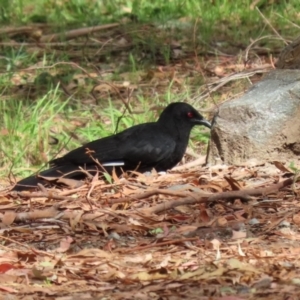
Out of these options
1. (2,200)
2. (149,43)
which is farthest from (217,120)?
(149,43)

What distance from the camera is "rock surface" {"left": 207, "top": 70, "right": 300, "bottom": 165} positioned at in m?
5.86

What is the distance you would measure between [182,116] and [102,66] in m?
2.83

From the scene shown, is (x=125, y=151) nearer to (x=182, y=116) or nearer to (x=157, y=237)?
(x=182, y=116)

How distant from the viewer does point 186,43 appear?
9883 millimetres

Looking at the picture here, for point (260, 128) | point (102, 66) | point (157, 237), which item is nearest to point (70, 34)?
point (102, 66)

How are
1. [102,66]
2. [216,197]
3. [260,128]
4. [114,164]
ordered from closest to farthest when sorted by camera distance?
[216,197] → [260,128] → [114,164] → [102,66]

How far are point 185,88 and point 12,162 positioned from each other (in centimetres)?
210

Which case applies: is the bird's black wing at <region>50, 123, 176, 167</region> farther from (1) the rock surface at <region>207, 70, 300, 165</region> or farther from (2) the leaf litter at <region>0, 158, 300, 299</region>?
(2) the leaf litter at <region>0, 158, 300, 299</region>

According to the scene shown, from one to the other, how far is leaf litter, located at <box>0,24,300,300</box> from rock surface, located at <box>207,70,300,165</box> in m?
0.12

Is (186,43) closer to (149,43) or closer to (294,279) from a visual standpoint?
(149,43)

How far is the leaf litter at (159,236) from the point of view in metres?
3.75

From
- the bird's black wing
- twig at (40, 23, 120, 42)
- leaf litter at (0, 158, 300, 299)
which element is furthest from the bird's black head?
twig at (40, 23, 120, 42)

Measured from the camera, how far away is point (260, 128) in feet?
19.3

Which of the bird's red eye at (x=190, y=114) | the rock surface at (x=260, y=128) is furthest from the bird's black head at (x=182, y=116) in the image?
the rock surface at (x=260, y=128)
